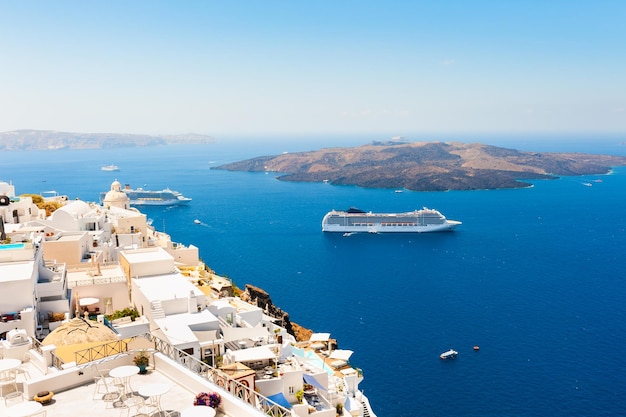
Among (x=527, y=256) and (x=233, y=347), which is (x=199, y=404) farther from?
(x=527, y=256)

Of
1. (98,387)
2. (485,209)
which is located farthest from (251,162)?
(98,387)

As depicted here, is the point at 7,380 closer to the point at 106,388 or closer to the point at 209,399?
the point at 106,388

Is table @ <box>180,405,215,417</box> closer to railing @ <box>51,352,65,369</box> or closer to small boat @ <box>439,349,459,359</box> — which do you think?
railing @ <box>51,352,65,369</box>

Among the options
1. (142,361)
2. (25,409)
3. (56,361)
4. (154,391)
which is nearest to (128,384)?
(142,361)

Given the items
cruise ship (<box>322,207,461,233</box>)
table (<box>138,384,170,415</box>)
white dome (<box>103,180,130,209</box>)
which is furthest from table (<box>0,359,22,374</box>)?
cruise ship (<box>322,207,461,233</box>)

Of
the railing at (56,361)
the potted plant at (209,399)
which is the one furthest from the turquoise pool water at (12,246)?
the potted plant at (209,399)

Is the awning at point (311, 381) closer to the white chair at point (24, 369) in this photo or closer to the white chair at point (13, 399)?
the white chair at point (24, 369)
